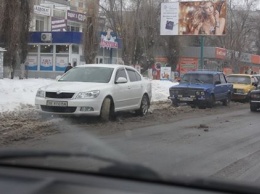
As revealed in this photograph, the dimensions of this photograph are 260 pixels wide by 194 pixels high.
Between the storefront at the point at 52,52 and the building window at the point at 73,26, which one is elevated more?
the building window at the point at 73,26

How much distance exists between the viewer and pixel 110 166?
2.57 m

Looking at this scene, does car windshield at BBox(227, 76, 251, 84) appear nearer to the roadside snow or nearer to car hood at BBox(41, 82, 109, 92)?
the roadside snow

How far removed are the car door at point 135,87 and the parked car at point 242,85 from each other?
9.31 meters

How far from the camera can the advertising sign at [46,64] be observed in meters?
36.0

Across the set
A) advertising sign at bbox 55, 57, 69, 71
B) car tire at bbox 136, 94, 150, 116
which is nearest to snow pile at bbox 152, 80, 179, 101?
car tire at bbox 136, 94, 150, 116

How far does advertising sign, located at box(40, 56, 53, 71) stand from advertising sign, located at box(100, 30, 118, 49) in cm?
440

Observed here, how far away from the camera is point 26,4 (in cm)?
2548

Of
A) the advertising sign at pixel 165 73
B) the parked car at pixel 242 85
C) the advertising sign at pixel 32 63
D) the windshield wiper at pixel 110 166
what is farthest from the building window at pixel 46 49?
the windshield wiper at pixel 110 166

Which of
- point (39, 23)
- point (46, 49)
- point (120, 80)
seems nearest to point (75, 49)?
point (46, 49)

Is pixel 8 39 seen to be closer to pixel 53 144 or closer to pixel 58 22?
pixel 58 22

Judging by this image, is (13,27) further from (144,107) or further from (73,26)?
(73,26)

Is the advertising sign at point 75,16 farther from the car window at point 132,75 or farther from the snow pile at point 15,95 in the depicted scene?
the car window at point 132,75

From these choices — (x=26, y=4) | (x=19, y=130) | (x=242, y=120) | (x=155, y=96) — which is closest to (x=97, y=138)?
(x=19, y=130)

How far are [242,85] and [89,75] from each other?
1203 centimetres
